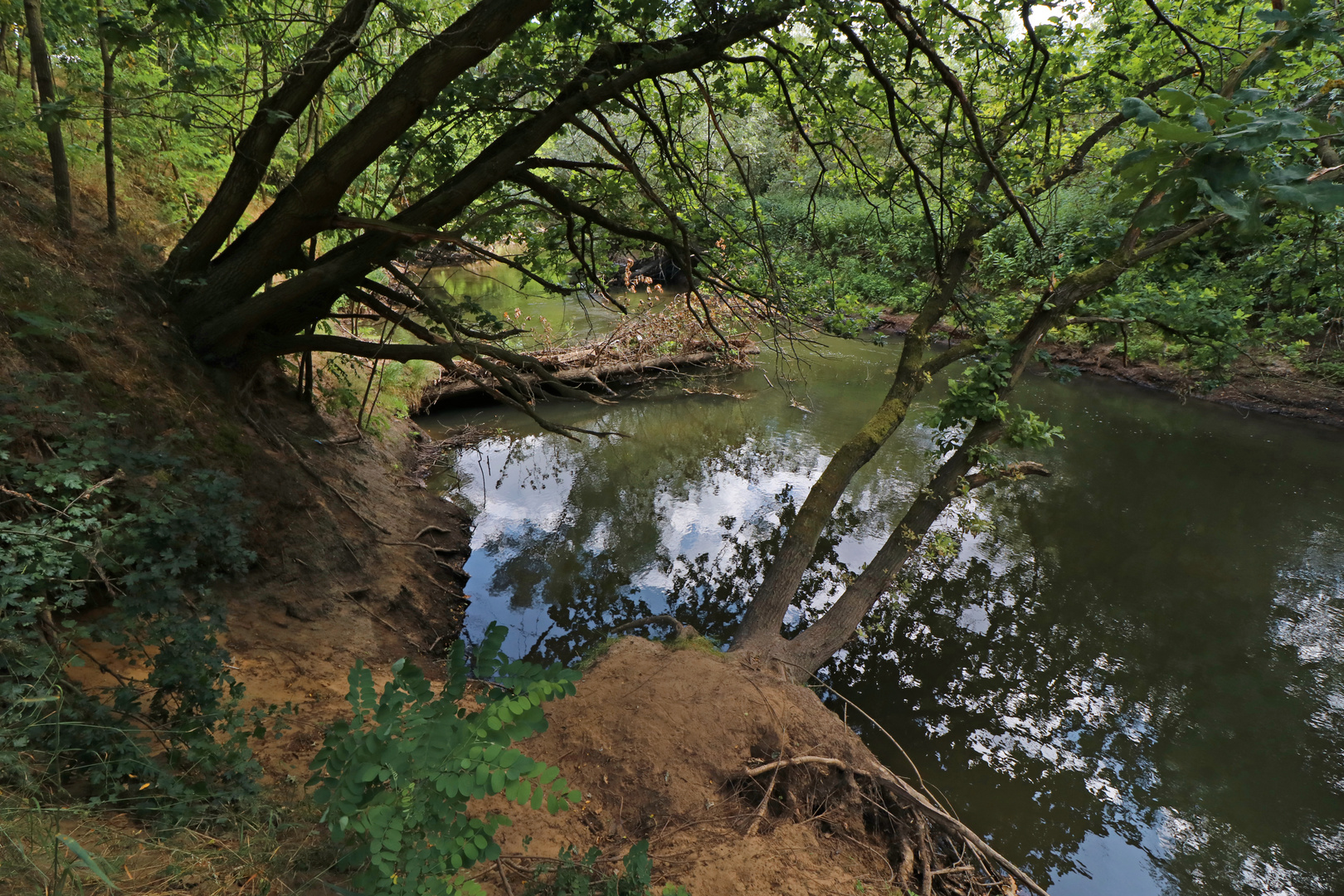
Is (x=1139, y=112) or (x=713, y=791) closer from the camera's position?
(x=1139, y=112)

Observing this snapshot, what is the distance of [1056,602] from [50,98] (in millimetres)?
9053

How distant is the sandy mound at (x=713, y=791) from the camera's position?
9.05ft

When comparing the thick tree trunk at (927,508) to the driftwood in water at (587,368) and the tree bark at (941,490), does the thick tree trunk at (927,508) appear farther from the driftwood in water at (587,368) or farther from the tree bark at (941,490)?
the driftwood in water at (587,368)

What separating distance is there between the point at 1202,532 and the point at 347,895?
10.1 m

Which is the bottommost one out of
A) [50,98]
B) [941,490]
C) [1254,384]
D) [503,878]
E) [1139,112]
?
[503,878]

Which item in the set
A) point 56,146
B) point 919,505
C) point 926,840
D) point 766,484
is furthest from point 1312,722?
point 56,146

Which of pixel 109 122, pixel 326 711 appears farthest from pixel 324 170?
pixel 326 711

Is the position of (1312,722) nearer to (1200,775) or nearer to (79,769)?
(1200,775)

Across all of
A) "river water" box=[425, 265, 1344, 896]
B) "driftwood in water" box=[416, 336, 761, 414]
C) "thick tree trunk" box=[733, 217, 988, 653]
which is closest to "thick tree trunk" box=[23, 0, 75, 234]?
"river water" box=[425, 265, 1344, 896]

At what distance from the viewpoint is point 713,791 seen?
3211mm

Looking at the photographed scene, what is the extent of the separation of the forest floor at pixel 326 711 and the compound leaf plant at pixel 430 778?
391 mm

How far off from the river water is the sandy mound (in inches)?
60.5

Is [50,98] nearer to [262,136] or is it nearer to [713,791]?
[262,136]

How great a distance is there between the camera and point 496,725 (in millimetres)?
1676
